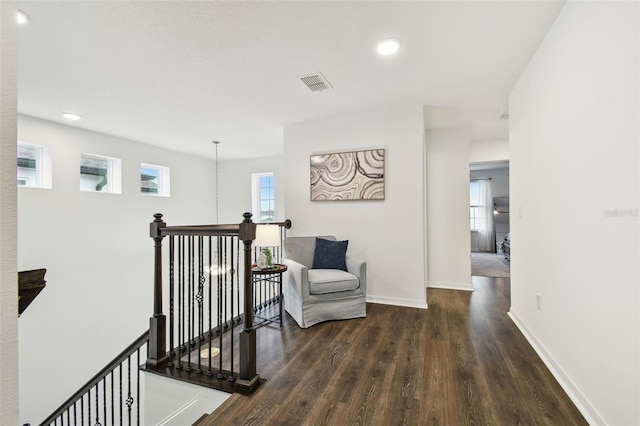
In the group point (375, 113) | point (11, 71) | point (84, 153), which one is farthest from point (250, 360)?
point (84, 153)

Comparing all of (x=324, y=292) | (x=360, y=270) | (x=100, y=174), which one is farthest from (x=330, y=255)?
(x=100, y=174)

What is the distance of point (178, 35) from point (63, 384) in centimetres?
484

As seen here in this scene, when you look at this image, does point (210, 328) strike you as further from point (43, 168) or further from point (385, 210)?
point (43, 168)

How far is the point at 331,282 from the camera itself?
3047 mm

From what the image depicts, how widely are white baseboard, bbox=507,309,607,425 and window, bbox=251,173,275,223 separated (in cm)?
553

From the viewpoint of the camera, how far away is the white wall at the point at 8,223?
2.17 feet

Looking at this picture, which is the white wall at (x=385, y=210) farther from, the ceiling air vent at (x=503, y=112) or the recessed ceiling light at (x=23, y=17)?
the recessed ceiling light at (x=23, y=17)

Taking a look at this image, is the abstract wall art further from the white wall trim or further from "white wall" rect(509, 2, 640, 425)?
the white wall trim

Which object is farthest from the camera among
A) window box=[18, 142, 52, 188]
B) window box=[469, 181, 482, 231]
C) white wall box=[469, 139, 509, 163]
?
window box=[469, 181, 482, 231]

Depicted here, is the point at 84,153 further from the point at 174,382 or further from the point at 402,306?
the point at 402,306

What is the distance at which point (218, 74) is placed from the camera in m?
2.82

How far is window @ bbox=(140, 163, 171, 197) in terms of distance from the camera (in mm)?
5625

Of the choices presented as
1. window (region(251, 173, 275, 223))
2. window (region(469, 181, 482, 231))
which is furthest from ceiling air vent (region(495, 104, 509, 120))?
window (region(469, 181, 482, 231))

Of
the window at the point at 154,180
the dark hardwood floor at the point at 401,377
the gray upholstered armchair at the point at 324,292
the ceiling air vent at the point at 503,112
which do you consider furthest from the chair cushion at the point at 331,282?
the window at the point at 154,180
